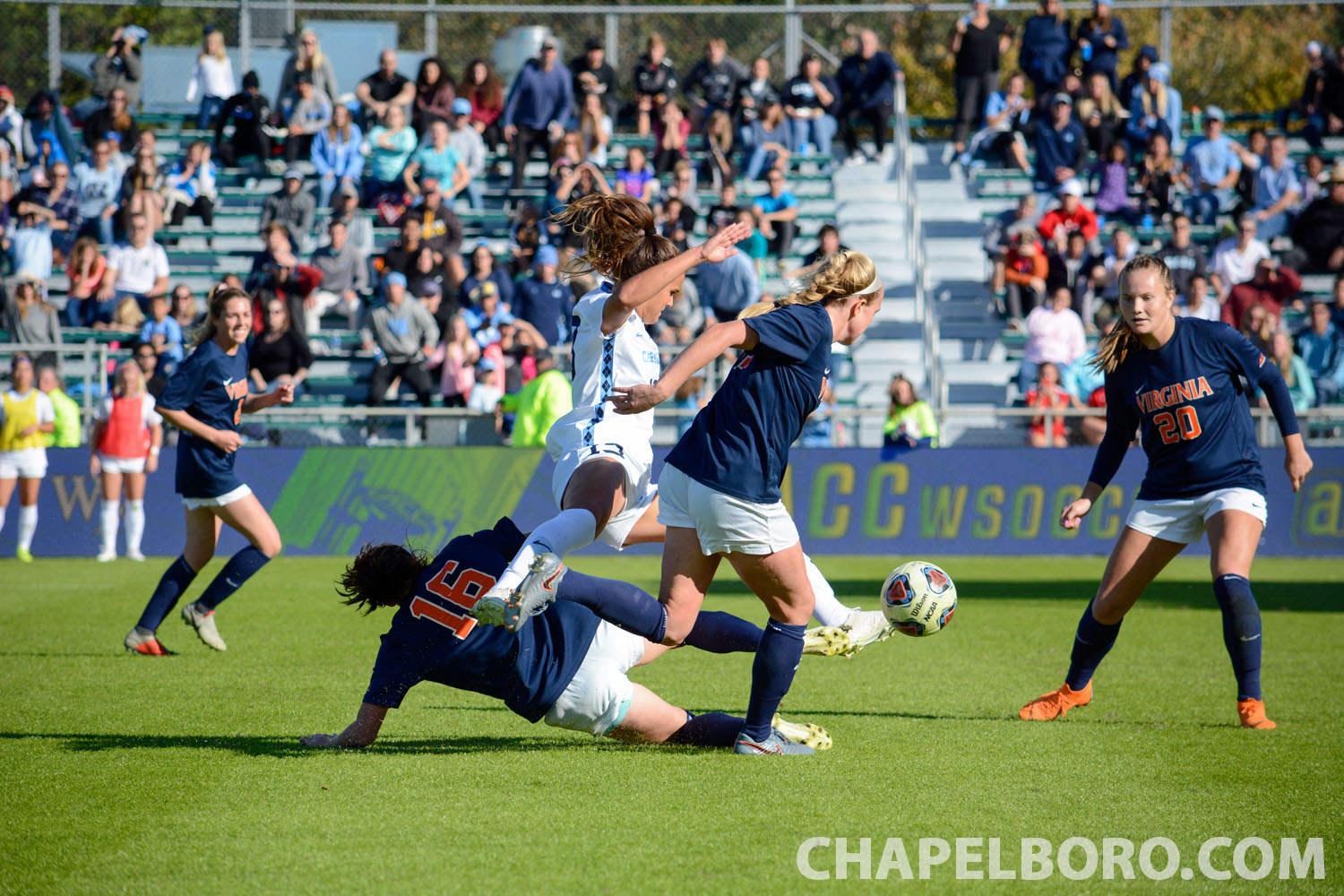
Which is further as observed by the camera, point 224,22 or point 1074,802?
point 224,22

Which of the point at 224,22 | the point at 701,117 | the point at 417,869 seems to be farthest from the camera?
the point at 224,22

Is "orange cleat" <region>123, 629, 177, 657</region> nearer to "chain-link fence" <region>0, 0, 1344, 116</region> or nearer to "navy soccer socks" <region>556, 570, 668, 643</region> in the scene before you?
"navy soccer socks" <region>556, 570, 668, 643</region>

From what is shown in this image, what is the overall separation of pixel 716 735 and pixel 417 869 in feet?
6.46

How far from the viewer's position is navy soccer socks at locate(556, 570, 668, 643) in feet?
16.8

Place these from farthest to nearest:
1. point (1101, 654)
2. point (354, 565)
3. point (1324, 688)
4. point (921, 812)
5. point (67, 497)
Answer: point (67, 497)
point (1324, 688)
point (1101, 654)
point (354, 565)
point (921, 812)

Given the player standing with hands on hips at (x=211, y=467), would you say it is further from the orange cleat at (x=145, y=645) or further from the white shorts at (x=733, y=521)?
the white shorts at (x=733, y=521)

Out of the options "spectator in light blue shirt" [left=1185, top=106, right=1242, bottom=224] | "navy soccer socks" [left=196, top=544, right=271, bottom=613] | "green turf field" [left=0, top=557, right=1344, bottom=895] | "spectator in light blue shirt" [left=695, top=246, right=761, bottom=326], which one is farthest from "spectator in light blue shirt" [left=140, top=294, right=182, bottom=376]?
"spectator in light blue shirt" [left=1185, top=106, right=1242, bottom=224]

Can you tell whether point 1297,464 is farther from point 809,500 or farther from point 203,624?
point 809,500

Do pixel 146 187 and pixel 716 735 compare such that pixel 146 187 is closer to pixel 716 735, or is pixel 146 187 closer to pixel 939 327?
pixel 939 327

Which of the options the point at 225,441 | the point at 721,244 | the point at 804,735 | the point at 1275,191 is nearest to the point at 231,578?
the point at 225,441

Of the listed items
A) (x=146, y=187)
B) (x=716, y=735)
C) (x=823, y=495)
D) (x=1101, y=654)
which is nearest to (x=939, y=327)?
(x=823, y=495)

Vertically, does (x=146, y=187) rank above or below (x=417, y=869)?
above

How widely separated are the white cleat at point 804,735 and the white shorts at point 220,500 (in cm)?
419

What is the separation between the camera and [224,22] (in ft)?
83.3
